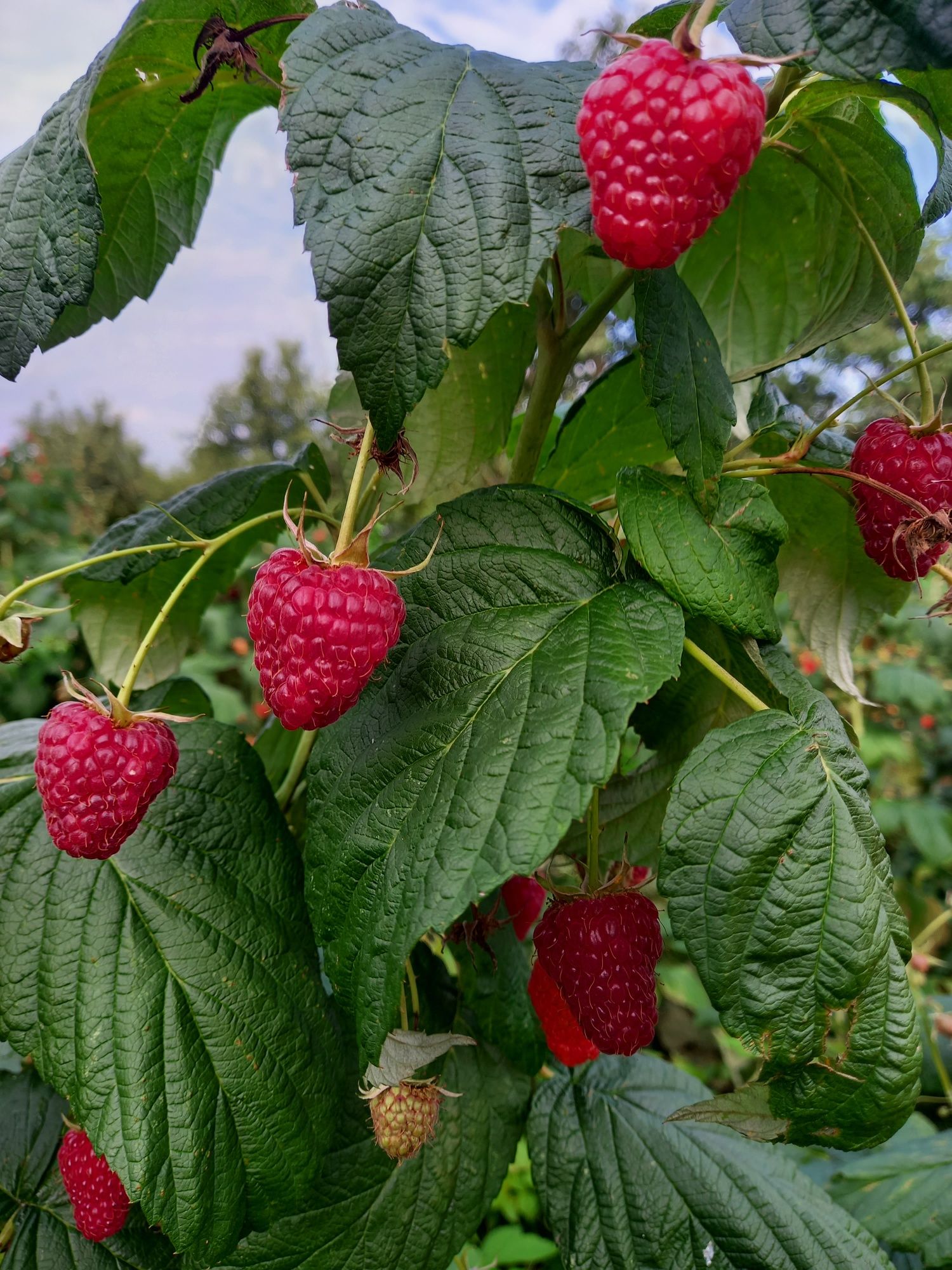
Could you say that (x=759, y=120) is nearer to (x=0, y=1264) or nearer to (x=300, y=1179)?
(x=300, y=1179)

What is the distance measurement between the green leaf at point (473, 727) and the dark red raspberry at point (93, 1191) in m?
0.27

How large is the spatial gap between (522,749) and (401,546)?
161 millimetres

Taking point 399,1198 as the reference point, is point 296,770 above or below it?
above

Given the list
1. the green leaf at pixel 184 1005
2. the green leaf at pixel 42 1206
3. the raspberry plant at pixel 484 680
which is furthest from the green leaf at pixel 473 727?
the green leaf at pixel 42 1206

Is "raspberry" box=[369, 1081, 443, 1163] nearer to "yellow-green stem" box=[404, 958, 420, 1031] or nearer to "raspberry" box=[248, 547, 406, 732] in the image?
"yellow-green stem" box=[404, 958, 420, 1031]

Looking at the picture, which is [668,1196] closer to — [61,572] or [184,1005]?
[184,1005]

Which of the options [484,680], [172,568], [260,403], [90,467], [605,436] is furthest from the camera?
[260,403]

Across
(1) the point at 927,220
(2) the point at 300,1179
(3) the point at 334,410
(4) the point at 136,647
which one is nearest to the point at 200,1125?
(2) the point at 300,1179

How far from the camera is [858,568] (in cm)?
67

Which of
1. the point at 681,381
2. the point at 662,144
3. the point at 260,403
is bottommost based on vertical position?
the point at 260,403

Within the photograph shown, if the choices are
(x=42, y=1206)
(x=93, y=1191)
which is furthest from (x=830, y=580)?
(x=42, y=1206)

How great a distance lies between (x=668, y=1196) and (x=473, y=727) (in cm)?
51

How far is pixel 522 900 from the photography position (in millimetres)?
717

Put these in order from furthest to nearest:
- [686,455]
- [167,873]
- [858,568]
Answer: [858,568] < [167,873] < [686,455]
